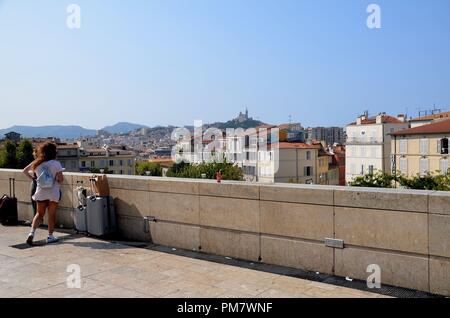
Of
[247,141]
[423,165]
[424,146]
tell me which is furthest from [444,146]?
[247,141]

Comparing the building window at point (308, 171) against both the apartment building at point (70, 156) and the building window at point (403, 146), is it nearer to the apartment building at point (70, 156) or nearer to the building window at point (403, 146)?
the building window at point (403, 146)

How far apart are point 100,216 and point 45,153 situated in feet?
4.56

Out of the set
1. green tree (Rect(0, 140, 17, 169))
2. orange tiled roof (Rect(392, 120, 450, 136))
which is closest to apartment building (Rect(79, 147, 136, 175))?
green tree (Rect(0, 140, 17, 169))

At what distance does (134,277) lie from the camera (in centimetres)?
564

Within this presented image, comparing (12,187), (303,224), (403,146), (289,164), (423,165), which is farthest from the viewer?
(289,164)

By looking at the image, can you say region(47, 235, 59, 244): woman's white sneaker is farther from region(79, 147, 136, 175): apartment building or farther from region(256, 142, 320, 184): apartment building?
region(79, 147, 136, 175): apartment building

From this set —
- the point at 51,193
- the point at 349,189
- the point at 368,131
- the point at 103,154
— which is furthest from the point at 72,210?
the point at 103,154

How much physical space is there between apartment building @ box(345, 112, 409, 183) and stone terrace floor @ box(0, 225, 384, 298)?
284ft

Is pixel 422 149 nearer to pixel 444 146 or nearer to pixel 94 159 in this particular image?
pixel 444 146

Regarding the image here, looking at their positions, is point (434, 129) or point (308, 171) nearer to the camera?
point (434, 129)

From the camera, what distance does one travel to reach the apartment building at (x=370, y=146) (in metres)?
90.8

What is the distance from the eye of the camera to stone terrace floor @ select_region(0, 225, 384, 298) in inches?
198

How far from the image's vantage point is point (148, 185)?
7.55 metres
